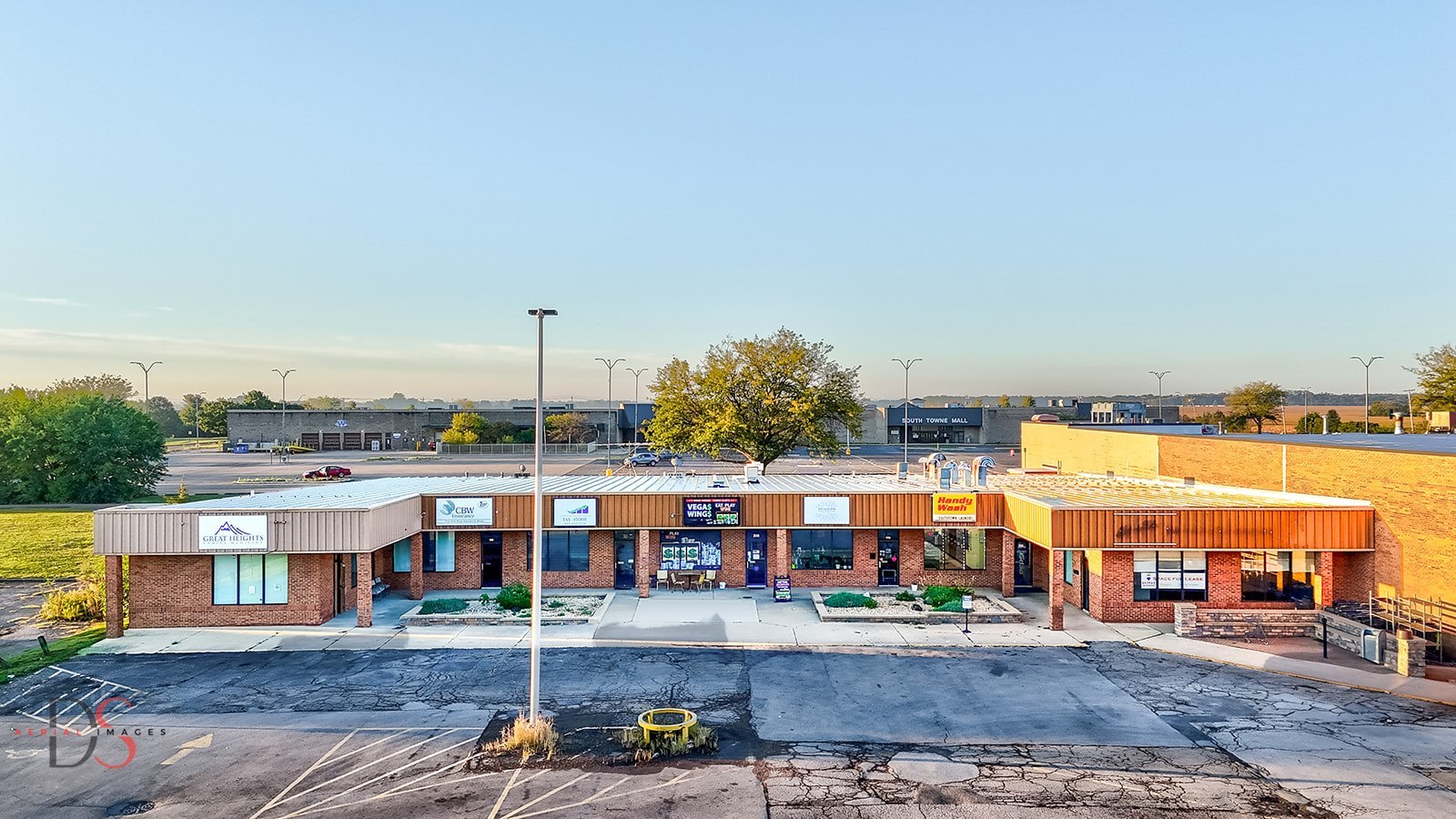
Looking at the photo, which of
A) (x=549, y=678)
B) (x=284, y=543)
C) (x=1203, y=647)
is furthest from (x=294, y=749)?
(x=1203, y=647)

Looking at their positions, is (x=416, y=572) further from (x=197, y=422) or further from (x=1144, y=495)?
(x=197, y=422)

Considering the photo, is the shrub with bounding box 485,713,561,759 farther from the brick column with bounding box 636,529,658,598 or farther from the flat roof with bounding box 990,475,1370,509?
the flat roof with bounding box 990,475,1370,509

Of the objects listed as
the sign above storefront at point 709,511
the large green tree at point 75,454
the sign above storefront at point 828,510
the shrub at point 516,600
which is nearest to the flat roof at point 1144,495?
the sign above storefront at point 828,510

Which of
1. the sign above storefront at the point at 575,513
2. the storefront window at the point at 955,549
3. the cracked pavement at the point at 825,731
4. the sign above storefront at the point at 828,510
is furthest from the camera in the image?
the storefront window at the point at 955,549

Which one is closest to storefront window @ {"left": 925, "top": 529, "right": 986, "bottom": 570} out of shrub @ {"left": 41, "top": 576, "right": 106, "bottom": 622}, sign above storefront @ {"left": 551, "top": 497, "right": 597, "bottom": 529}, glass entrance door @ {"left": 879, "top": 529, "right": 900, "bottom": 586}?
glass entrance door @ {"left": 879, "top": 529, "right": 900, "bottom": 586}

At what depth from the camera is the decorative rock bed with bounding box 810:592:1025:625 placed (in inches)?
1145

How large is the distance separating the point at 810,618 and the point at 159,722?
1958 cm


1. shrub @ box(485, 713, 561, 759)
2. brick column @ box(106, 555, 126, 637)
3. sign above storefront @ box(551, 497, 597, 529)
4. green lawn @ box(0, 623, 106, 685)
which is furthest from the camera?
sign above storefront @ box(551, 497, 597, 529)

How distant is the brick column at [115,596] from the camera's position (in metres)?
27.4

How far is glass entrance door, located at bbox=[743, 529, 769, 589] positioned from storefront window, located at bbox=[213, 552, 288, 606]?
17.7 meters

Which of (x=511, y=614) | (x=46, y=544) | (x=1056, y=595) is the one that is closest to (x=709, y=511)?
(x=511, y=614)

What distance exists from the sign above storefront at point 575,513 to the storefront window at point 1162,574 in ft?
69.3

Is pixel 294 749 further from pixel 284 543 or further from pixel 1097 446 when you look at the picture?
pixel 1097 446

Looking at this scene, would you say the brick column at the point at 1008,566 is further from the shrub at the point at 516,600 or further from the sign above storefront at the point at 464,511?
the sign above storefront at the point at 464,511
